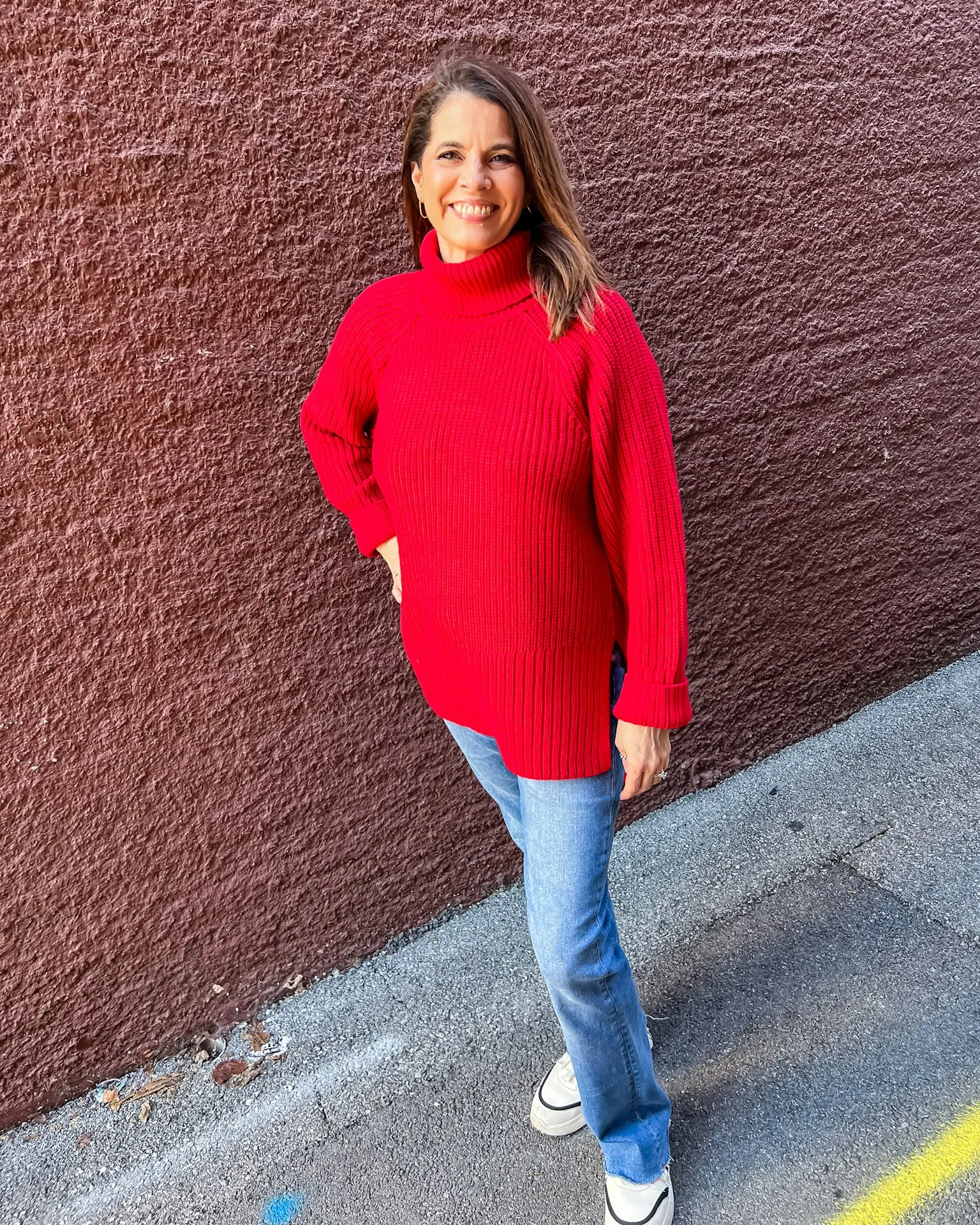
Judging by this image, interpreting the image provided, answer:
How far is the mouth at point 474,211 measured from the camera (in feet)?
5.45

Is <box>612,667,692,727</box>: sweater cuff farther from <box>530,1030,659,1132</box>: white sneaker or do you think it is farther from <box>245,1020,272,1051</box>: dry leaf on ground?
<box>245,1020,272,1051</box>: dry leaf on ground

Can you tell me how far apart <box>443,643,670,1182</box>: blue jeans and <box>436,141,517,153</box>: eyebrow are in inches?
32.8

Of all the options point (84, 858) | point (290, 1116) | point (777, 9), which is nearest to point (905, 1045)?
point (290, 1116)

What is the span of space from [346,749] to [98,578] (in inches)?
28.3

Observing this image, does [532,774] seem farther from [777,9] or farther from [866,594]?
[777,9]

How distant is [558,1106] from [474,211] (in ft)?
5.64

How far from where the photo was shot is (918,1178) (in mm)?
1952

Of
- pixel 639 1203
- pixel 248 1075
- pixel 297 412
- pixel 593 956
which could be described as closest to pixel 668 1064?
pixel 639 1203

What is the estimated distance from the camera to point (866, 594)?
3.28 metres

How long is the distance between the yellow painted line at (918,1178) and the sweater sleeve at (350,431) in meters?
1.50

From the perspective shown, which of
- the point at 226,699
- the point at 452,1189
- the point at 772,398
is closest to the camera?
the point at 452,1189

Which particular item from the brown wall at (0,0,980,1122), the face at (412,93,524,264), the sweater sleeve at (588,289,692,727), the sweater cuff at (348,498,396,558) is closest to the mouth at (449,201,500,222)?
the face at (412,93,524,264)

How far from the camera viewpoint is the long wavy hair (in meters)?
1.62

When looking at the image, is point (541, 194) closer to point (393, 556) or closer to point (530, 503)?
point (530, 503)
